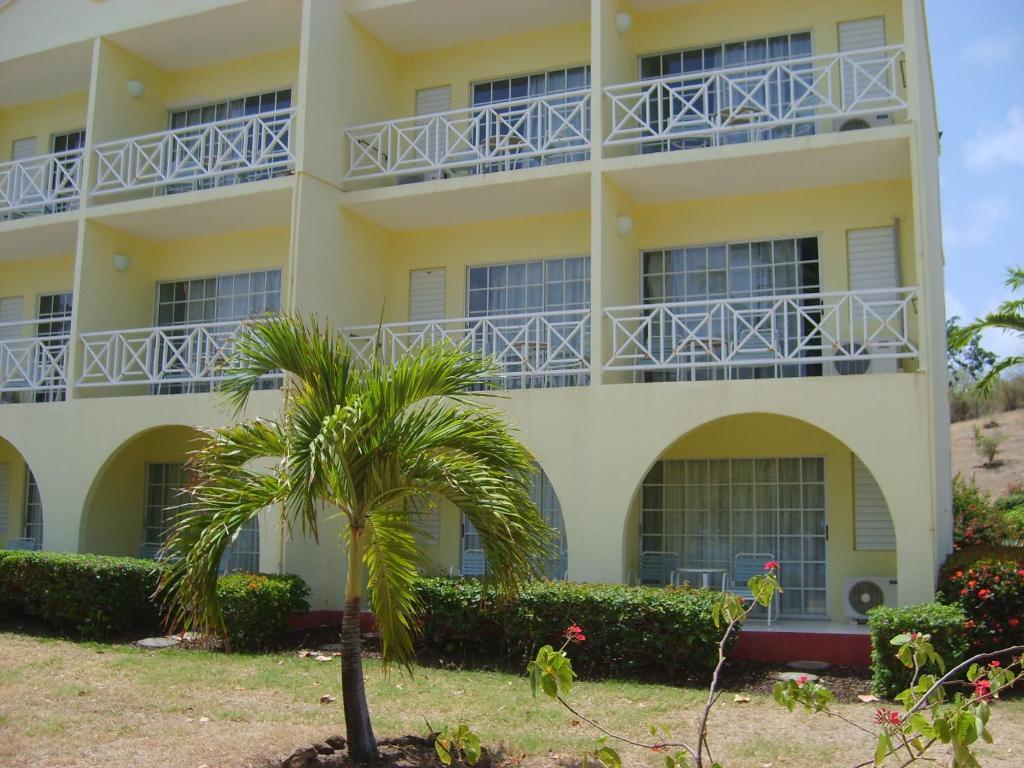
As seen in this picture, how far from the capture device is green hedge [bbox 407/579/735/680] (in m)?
10.1

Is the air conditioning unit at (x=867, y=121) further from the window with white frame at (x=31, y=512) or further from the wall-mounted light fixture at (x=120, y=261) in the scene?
the window with white frame at (x=31, y=512)

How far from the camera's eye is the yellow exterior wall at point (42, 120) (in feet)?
59.4

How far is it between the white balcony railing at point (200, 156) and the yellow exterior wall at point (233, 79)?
571 mm

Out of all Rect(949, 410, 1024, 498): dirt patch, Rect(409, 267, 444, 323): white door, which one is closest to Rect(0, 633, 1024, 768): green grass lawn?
Rect(409, 267, 444, 323): white door

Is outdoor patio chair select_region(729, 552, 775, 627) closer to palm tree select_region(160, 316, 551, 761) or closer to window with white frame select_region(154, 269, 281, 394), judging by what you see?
palm tree select_region(160, 316, 551, 761)

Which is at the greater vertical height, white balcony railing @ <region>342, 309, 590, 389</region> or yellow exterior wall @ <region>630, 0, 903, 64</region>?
yellow exterior wall @ <region>630, 0, 903, 64</region>

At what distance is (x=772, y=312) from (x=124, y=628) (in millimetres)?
8717

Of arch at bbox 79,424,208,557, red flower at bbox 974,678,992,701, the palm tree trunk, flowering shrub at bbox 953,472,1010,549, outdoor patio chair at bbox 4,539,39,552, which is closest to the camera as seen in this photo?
red flower at bbox 974,678,992,701

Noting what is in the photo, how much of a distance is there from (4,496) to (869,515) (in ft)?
47.8

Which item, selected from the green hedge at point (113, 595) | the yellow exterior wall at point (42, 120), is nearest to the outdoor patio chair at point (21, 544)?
the green hedge at point (113, 595)

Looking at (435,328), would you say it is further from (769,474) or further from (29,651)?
(29,651)

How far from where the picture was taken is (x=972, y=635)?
9.67 m

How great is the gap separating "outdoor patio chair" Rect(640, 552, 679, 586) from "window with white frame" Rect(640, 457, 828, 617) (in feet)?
0.60

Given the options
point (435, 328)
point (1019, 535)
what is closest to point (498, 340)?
point (435, 328)
